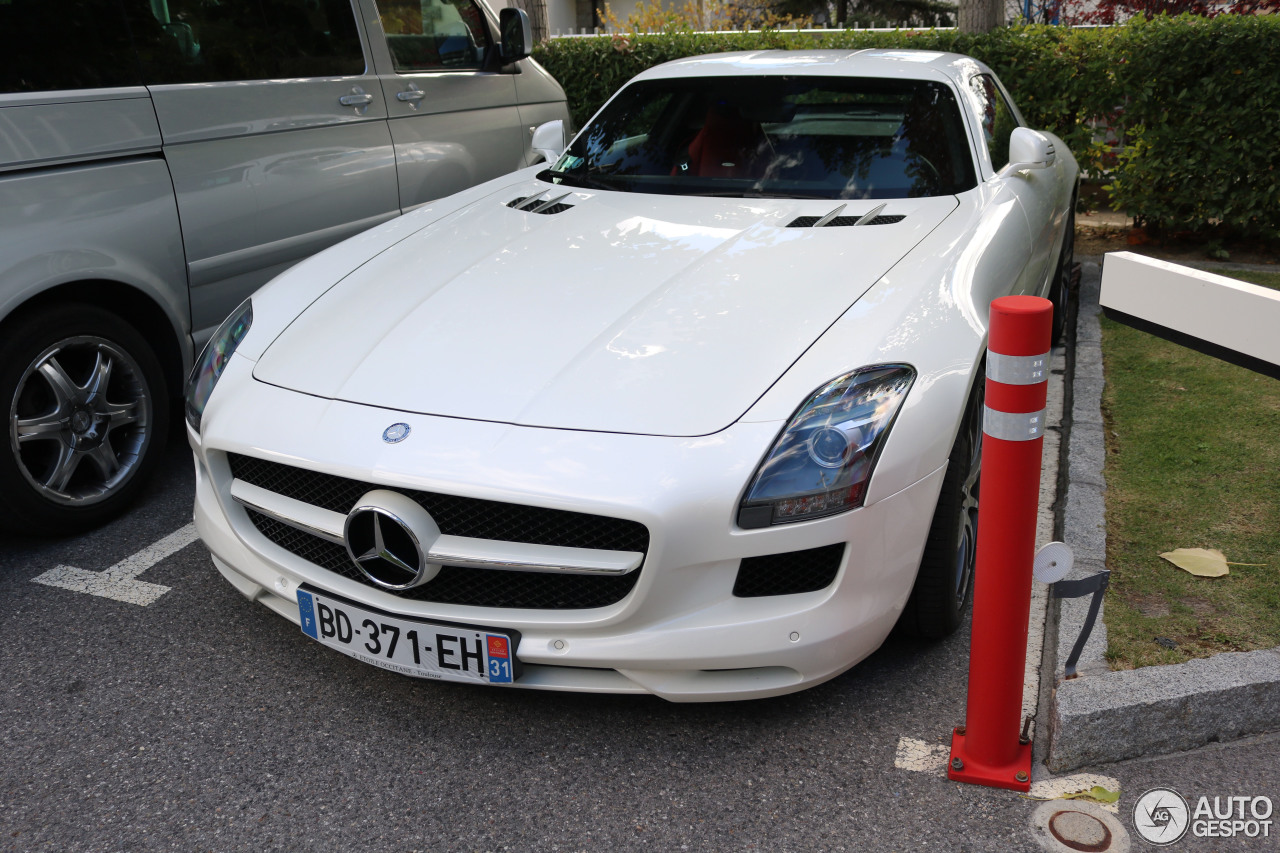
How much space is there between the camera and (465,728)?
2.51 metres

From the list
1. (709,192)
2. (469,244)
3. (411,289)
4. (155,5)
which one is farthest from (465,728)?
(155,5)

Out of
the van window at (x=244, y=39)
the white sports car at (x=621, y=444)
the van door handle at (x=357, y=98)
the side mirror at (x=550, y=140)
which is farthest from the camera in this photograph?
the van door handle at (x=357, y=98)

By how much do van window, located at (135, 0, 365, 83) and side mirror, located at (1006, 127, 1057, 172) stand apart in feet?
8.97

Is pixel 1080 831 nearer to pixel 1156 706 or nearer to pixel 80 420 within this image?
pixel 1156 706

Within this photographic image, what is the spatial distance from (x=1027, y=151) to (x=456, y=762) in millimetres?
2735

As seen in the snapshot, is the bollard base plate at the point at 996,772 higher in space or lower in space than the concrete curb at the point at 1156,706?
lower

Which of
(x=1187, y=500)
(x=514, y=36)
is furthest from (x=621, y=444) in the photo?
(x=514, y=36)

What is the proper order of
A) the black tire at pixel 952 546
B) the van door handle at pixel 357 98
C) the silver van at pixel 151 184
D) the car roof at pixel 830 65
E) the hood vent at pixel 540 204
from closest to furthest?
Result: the black tire at pixel 952 546 < the silver van at pixel 151 184 < the hood vent at pixel 540 204 < the car roof at pixel 830 65 < the van door handle at pixel 357 98

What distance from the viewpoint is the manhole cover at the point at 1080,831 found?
209 cm

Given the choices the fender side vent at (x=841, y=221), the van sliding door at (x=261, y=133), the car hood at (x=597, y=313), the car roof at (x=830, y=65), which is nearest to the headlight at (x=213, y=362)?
the car hood at (x=597, y=313)

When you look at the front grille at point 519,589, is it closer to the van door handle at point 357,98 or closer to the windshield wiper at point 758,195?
the windshield wiper at point 758,195

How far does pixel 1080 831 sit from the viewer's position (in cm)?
212

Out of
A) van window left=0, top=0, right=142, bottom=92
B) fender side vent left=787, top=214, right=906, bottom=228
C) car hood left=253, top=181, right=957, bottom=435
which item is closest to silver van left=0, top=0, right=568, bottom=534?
van window left=0, top=0, right=142, bottom=92

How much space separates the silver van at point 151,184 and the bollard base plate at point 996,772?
2.81 m
